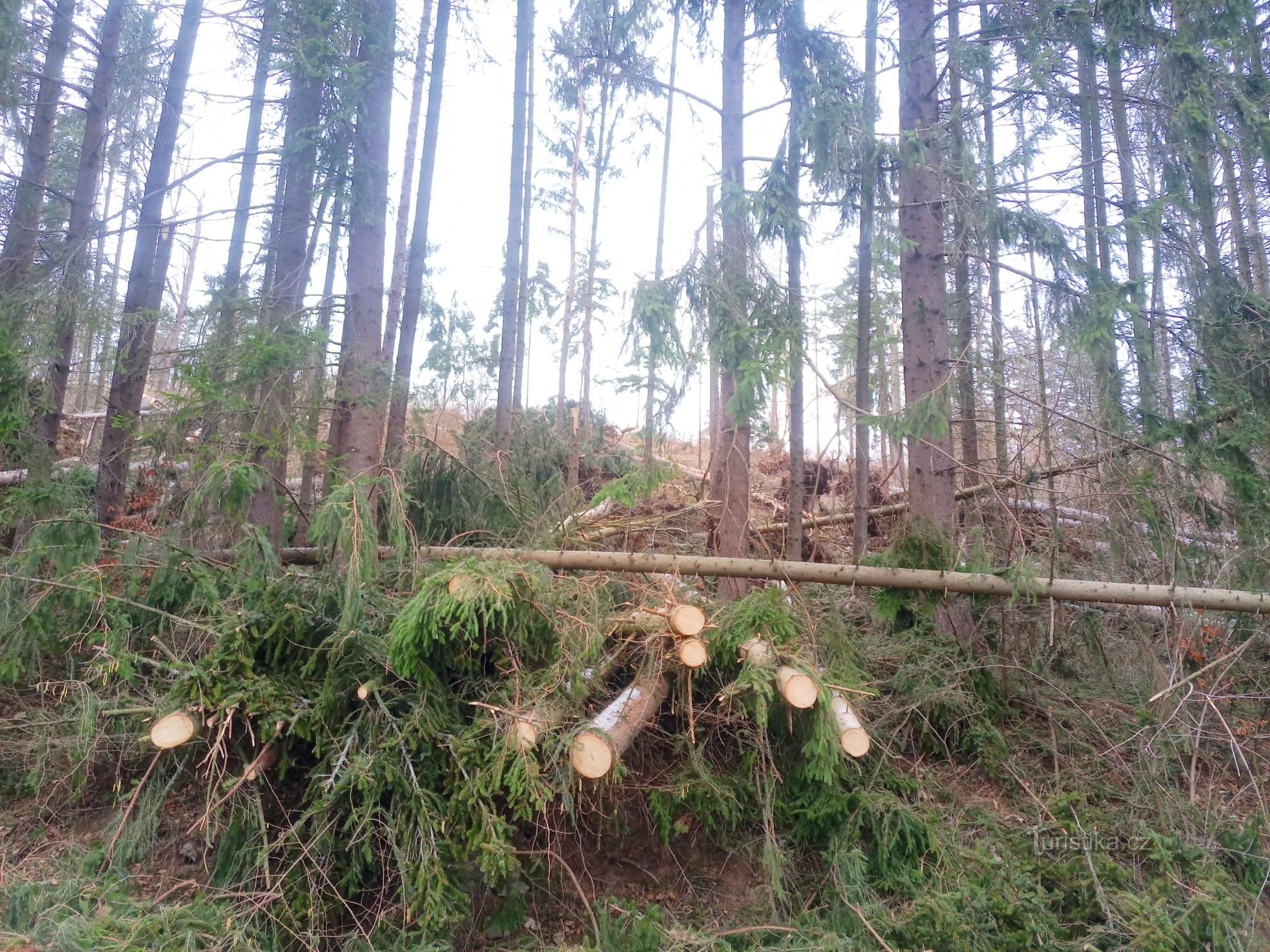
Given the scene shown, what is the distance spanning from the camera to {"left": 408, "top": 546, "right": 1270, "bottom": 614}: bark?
584 cm

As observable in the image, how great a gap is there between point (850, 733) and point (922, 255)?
16.4 feet

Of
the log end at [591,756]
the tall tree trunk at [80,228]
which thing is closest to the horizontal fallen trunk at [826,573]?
the log end at [591,756]

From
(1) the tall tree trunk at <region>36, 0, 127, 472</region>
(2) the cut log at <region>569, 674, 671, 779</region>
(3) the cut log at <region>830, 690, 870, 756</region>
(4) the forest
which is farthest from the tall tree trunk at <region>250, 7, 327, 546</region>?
(3) the cut log at <region>830, 690, 870, 756</region>

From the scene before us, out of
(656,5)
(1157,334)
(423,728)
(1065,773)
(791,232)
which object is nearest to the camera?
(423,728)

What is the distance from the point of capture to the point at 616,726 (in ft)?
15.8

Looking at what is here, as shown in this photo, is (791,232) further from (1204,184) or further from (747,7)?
(1204,184)

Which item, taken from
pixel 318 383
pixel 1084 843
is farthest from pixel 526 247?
pixel 1084 843

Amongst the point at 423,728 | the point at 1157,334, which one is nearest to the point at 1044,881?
the point at 423,728

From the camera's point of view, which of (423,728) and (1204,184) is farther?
(1204,184)

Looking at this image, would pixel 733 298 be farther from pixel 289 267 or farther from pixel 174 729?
pixel 174 729

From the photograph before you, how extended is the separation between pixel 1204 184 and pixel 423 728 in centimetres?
834

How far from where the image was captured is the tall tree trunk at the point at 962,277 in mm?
7074

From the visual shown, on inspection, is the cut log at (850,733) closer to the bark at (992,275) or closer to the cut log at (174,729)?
the bark at (992,275)

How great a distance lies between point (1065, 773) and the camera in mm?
5699
